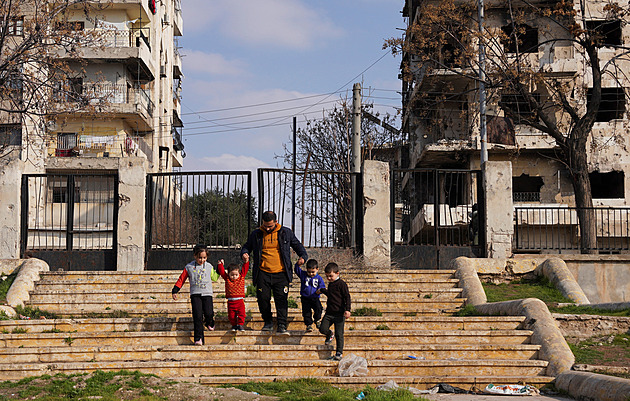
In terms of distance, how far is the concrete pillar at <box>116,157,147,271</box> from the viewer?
16.2m

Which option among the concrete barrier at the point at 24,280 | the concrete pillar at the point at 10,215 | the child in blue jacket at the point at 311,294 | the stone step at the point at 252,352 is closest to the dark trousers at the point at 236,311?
the stone step at the point at 252,352

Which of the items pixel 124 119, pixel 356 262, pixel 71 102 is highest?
pixel 124 119

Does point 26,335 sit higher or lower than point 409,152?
lower

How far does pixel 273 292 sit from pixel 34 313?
4.59 meters

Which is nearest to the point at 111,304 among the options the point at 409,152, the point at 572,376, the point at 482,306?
the point at 482,306

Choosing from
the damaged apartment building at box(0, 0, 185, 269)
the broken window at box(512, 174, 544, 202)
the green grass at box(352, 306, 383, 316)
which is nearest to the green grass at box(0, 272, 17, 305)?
the damaged apartment building at box(0, 0, 185, 269)

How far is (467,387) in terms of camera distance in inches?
358

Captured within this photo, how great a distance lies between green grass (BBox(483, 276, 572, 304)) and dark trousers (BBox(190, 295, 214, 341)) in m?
5.65

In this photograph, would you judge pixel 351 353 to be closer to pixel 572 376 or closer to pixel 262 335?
pixel 262 335

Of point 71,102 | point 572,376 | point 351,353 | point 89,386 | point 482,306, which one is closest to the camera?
point 89,386

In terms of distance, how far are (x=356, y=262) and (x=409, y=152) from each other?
27801 mm

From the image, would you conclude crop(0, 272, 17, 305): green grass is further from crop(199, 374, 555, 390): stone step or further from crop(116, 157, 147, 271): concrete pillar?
crop(199, 374, 555, 390): stone step

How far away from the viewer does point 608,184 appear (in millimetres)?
39031

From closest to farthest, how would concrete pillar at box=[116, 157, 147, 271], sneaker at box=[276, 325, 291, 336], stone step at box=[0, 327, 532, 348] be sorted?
stone step at box=[0, 327, 532, 348] → sneaker at box=[276, 325, 291, 336] → concrete pillar at box=[116, 157, 147, 271]
